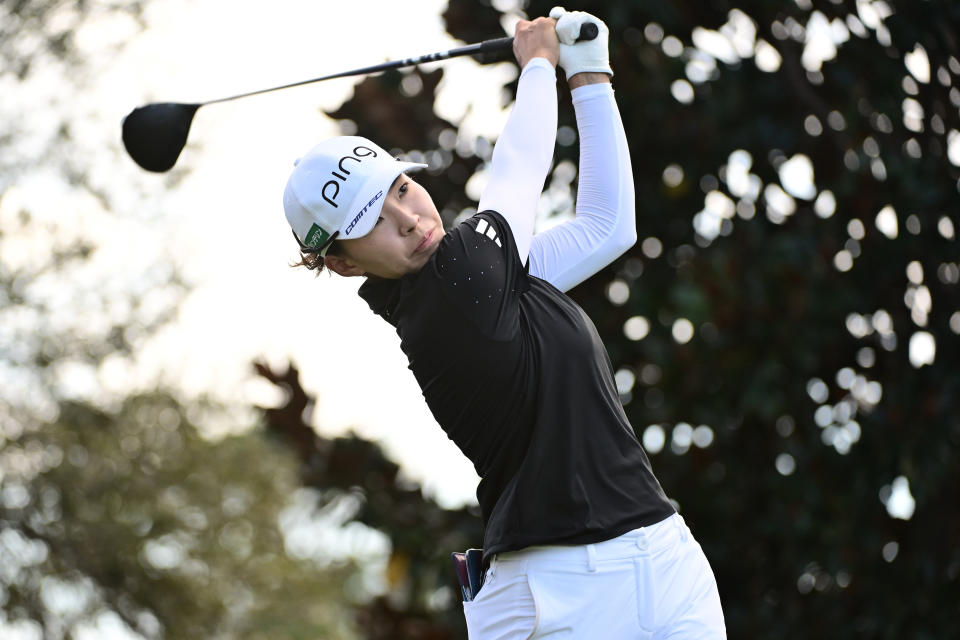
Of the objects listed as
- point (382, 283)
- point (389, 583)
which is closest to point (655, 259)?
point (389, 583)

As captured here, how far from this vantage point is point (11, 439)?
14406mm

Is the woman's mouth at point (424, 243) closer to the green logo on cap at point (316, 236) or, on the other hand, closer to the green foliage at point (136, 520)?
the green logo on cap at point (316, 236)

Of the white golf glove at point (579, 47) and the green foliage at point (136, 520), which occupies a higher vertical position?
Result: the white golf glove at point (579, 47)

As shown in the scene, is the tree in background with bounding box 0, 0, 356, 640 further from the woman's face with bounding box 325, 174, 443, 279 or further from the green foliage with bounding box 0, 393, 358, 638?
the woman's face with bounding box 325, 174, 443, 279

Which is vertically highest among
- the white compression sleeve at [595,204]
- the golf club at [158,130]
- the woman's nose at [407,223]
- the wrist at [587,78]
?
the wrist at [587,78]

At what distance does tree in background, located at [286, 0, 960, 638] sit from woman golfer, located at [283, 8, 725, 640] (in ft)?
6.63

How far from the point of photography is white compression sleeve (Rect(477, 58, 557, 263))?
2533mm

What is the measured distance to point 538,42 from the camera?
2719 mm

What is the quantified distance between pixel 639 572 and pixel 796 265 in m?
2.25

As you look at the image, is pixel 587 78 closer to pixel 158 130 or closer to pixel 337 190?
pixel 337 190

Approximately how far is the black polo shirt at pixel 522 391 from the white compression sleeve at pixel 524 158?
0.17 feet

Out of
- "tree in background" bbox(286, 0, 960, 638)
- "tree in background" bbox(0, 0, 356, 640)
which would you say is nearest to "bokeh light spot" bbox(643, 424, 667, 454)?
"tree in background" bbox(286, 0, 960, 638)

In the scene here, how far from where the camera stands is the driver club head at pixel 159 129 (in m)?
3.49

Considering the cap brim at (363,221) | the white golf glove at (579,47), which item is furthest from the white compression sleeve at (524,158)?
the cap brim at (363,221)
